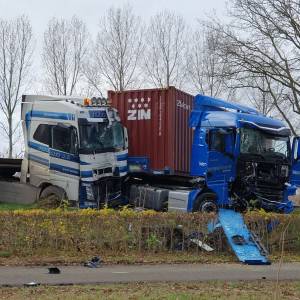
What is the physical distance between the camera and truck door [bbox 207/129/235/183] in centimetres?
1588

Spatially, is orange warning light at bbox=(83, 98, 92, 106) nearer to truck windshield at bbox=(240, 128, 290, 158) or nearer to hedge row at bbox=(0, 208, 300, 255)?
truck windshield at bbox=(240, 128, 290, 158)

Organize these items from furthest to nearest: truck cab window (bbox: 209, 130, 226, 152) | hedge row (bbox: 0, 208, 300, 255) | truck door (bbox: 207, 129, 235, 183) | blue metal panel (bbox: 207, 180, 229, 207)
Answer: blue metal panel (bbox: 207, 180, 229, 207), truck cab window (bbox: 209, 130, 226, 152), truck door (bbox: 207, 129, 235, 183), hedge row (bbox: 0, 208, 300, 255)

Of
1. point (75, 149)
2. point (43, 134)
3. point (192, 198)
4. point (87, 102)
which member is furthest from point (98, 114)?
point (192, 198)

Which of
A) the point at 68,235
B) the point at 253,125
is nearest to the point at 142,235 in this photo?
the point at 68,235

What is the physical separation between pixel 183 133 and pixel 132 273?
8557 mm

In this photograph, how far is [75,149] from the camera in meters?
16.8

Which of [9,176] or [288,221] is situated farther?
[9,176]

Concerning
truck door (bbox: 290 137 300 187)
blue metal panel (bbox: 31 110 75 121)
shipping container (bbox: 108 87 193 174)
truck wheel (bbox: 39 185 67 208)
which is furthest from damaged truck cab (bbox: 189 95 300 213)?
truck wheel (bbox: 39 185 67 208)

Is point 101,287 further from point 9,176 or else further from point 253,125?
point 9,176

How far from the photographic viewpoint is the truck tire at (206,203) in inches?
628

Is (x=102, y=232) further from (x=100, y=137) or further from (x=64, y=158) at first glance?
(x=100, y=137)

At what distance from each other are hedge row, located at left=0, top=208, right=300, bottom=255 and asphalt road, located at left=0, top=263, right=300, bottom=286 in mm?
1117

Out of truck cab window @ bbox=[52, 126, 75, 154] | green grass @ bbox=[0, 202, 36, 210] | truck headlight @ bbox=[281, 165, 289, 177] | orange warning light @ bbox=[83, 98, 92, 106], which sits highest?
orange warning light @ bbox=[83, 98, 92, 106]

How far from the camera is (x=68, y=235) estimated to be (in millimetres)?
11984
